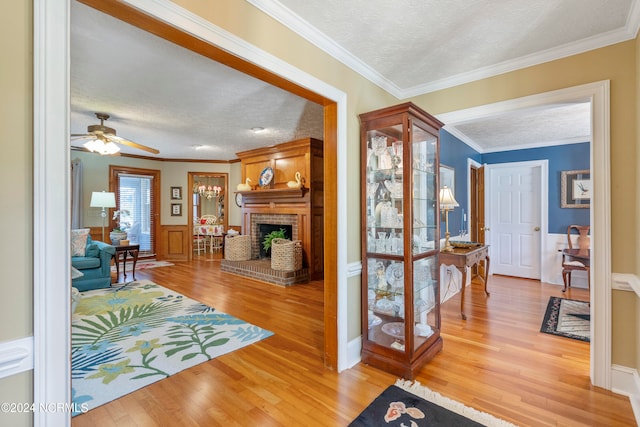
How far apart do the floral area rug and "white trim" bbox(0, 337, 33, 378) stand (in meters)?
1.22

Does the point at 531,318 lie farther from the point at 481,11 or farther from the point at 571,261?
the point at 481,11

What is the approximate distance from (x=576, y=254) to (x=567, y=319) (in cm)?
167

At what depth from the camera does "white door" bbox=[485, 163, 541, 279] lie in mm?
5230

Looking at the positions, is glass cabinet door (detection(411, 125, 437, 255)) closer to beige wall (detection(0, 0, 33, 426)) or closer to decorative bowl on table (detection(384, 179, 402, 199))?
decorative bowl on table (detection(384, 179, 402, 199))

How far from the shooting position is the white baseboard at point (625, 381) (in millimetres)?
1890

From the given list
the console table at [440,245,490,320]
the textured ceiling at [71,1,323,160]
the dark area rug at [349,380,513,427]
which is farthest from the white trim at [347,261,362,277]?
the textured ceiling at [71,1,323,160]

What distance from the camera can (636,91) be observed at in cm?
195

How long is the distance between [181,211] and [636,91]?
787 cm

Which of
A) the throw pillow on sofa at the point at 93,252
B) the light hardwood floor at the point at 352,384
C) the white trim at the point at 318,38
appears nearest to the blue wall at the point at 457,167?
the light hardwood floor at the point at 352,384

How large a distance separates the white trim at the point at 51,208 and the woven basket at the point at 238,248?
16.0 feet

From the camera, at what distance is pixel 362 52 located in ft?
7.48

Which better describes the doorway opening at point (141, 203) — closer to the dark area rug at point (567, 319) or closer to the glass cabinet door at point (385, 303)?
the glass cabinet door at point (385, 303)

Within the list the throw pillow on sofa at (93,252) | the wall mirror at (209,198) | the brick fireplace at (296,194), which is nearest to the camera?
the throw pillow on sofa at (93,252)

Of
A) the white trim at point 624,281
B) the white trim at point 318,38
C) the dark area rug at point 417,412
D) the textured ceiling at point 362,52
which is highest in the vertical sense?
the textured ceiling at point 362,52
